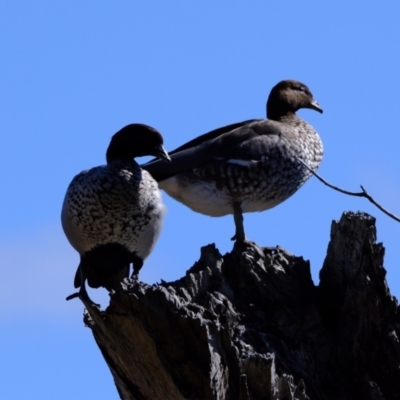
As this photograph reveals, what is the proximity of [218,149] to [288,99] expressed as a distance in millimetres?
1331

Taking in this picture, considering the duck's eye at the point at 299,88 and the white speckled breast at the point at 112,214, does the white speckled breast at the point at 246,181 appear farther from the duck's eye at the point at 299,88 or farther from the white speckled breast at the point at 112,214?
the duck's eye at the point at 299,88

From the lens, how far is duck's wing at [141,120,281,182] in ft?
32.8

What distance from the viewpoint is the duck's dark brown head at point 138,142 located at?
9.07 meters

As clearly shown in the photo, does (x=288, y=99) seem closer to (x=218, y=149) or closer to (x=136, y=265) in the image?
(x=218, y=149)

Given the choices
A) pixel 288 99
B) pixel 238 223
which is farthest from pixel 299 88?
pixel 238 223

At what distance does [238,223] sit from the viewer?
9.53m

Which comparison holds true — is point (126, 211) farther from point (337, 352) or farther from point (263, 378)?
point (263, 378)

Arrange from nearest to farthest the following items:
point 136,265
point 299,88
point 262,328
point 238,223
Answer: point 262,328, point 136,265, point 238,223, point 299,88

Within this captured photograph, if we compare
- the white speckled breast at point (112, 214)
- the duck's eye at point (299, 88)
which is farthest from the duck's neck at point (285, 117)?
the white speckled breast at point (112, 214)

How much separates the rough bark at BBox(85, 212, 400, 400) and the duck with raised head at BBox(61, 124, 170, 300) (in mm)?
1148

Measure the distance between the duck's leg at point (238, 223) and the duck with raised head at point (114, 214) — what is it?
0.64 m

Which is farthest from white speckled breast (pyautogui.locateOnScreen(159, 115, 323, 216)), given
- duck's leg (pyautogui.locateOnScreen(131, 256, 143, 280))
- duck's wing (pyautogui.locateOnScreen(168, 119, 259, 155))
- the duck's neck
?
duck's leg (pyautogui.locateOnScreen(131, 256, 143, 280))

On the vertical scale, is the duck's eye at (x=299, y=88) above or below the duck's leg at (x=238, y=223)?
above

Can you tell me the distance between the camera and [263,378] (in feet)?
20.0
